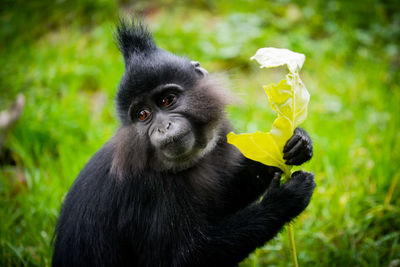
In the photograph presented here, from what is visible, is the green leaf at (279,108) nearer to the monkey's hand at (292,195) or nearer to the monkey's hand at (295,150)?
the monkey's hand at (295,150)

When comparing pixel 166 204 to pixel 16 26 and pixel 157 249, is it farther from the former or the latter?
pixel 16 26

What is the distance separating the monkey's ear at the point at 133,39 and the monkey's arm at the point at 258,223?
160cm

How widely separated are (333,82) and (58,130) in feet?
15.0

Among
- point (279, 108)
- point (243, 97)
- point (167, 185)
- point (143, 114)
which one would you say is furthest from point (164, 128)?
point (243, 97)

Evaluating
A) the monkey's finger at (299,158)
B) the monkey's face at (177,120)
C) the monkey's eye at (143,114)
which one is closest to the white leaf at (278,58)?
the monkey's finger at (299,158)

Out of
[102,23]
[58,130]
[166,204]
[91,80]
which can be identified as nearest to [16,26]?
[102,23]

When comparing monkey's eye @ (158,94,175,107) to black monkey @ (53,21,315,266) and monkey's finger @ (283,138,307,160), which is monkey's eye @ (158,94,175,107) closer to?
black monkey @ (53,21,315,266)

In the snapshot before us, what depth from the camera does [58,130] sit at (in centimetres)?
510

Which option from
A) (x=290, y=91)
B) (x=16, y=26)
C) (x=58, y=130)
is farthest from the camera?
(x=16, y=26)

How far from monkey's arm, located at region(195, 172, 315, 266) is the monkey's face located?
0.64 meters

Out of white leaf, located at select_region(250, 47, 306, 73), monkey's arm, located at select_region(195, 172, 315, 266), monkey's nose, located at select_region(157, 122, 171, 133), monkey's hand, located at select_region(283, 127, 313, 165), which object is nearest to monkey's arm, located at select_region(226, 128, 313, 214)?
monkey's arm, located at select_region(195, 172, 315, 266)

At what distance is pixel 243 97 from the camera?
5305 millimetres

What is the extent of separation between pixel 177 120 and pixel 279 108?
83 centimetres

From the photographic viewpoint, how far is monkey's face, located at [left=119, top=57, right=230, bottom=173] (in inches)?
104
